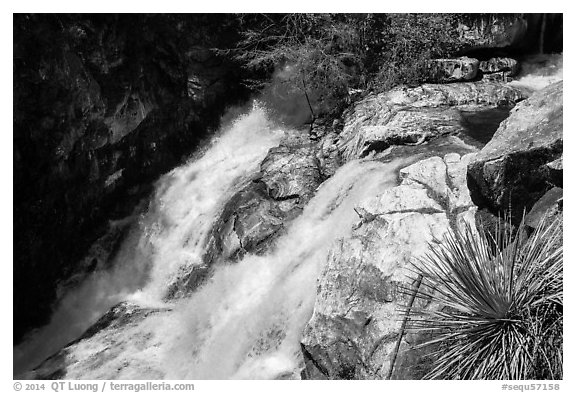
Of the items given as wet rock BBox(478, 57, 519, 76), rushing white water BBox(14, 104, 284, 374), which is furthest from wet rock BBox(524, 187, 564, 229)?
wet rock BBox(478, 57, 519, 76)

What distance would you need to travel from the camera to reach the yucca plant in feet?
14.9

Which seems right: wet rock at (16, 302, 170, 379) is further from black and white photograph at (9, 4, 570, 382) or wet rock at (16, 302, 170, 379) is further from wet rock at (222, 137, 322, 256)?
wet rock at (222, 137, 322, 256)

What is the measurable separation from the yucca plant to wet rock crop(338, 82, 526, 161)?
5353 mm

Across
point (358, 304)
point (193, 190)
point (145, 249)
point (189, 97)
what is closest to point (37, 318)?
point (145, 249)

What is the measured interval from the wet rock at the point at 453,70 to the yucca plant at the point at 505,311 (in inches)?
305

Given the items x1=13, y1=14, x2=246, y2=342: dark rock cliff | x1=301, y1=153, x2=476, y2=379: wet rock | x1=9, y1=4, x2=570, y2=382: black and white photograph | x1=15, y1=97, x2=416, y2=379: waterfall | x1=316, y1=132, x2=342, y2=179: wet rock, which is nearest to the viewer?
x1=9, y1=4, x2=570, y2=382: black and white photograph

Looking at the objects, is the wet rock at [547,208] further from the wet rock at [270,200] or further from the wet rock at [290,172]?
the wet rock at [290,172]

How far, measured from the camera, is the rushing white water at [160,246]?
34.8ft

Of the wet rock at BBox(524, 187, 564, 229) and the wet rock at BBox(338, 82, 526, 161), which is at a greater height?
the wet rock at BBox(524, 187, 564, 229)

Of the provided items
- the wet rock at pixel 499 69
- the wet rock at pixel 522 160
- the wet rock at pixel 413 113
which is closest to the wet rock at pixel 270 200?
the wet rock at pixel 413 113

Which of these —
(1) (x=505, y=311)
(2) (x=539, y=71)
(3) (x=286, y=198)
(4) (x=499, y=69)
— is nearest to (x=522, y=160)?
(1) (x=505, y=311)

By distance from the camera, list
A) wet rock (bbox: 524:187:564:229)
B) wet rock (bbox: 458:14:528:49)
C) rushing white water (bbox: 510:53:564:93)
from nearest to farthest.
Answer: wet rock (bbox: 524:187:564:229) < rushing white water (bbox: 510:53:564:93) < wet rock (bbox: 458:14:528:49)

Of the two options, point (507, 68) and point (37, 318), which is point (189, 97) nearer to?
point (37, 318)

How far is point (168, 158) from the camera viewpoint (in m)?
12.9
